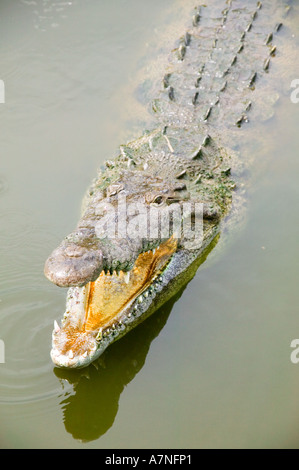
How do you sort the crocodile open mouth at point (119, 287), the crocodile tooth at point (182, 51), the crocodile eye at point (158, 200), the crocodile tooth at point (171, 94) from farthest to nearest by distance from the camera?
the crocodile tooth at point (182, 51) → the crocodile tooth at point (171, 94) → the crocodile eye at point (158, 200) → the crocodile open mouth at point (119, 287)

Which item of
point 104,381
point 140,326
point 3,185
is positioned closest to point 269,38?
point 3,185

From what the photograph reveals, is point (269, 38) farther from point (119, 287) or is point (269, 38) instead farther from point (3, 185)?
point (119, 287)

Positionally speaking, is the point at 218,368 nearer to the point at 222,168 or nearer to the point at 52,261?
the point at 52,261

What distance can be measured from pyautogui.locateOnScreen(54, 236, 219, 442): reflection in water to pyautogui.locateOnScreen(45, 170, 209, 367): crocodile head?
0.70ft

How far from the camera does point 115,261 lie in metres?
3.57

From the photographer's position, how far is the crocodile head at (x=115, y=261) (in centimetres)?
339

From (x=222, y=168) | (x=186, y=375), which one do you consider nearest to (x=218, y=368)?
(x=186, y=375)

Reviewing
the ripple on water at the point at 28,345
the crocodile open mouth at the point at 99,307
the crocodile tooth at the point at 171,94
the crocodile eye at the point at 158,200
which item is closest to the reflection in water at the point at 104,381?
the ripple on water at the point at 28,345

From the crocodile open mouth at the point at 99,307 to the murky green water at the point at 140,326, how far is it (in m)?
0.29

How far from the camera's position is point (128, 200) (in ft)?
13.6

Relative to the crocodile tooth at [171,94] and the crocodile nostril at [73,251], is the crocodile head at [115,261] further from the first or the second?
the crocodile tooth at [171,94]

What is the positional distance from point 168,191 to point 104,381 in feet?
5.34
